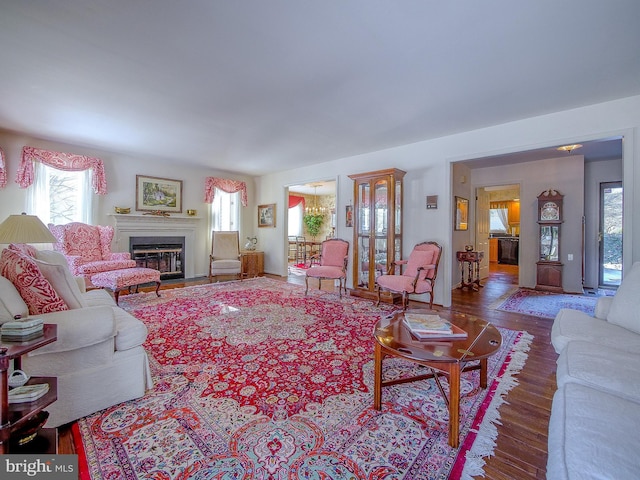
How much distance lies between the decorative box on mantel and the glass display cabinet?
12.7ft

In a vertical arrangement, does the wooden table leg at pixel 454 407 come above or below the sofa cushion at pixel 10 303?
below

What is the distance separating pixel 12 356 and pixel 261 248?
6515 millimetres

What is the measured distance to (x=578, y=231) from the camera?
18.2 ft

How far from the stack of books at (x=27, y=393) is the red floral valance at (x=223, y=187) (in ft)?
19.2

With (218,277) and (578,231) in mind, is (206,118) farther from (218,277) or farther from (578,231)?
(578,231)

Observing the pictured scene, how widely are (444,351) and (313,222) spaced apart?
9.45 m

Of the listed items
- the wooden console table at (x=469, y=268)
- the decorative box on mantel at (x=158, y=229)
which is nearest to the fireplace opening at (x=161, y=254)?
the decorative box on mantel at (x=158, y=229)

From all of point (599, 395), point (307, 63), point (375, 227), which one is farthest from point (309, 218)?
point (599, 395)

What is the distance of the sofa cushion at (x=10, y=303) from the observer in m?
1.56

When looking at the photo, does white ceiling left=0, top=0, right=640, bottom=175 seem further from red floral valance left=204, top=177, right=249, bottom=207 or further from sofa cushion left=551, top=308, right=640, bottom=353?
red floral valance left=204, top=177, right=249, bottom=207

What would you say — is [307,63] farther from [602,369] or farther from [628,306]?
[628,306]

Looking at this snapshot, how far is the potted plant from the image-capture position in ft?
36.0

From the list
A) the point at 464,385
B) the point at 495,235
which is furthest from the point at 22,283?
the point at 495,235

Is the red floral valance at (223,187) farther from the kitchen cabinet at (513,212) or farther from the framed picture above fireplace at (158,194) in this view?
the kitchen cabinet at (513,212)
